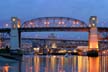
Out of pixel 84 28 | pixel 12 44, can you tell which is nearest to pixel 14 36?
pixel 12 44

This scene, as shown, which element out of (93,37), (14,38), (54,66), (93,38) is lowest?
(54,66)

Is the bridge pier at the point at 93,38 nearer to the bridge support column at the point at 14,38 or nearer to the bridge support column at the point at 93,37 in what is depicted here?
the bridge support column at the point at 93,37

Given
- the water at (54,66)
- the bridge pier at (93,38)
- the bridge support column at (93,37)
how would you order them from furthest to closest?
1. the bridge support column at (93,37)
2. the bridge pier at (93,38)
3. the water at (54,66)

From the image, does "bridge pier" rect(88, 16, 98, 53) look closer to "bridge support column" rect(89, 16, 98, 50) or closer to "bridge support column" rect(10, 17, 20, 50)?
"bridge support column" rect(89, 16, 98, 50)

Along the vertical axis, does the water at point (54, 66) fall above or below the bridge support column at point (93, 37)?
below

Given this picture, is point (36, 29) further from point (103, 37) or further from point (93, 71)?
point (93, 71)

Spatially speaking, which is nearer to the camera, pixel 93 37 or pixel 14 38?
pixel 93 37

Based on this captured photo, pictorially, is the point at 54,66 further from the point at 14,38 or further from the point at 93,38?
the point at 14,38

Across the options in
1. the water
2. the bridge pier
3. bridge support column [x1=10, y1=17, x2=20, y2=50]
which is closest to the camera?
the water

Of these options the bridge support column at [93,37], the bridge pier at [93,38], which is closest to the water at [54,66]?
the bridge pier at [93,38]

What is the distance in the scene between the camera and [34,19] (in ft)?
503

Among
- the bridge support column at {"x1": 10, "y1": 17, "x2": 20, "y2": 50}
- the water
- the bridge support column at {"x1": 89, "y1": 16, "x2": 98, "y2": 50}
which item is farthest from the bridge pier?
the water

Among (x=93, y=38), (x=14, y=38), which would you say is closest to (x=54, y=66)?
(x=93, y=38)

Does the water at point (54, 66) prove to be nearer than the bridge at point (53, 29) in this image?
Yes
